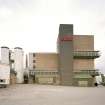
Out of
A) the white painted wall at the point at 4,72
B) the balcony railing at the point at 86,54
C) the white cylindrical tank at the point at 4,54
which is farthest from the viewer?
the white cylindrical tank at the point at 4,54

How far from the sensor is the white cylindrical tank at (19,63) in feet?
314

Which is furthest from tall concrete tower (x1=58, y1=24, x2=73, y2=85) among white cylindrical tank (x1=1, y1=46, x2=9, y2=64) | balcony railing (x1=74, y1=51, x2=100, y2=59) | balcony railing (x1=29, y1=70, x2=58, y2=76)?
white cylindrical tank (x1=1, y1=46, x2=9, y2=64)

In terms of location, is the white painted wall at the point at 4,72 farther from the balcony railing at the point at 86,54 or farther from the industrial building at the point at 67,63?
the balcony railing at the point at 86,54

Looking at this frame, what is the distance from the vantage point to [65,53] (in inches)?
3460

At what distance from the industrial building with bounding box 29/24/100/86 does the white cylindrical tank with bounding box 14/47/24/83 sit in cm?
329

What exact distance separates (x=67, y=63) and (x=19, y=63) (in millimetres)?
18866

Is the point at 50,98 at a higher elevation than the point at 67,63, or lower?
lower

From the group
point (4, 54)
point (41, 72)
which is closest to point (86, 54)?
point (41, 72)

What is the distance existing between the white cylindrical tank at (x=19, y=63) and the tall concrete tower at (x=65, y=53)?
630 inches

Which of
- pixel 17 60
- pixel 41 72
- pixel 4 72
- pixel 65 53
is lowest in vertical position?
pixel 41 72

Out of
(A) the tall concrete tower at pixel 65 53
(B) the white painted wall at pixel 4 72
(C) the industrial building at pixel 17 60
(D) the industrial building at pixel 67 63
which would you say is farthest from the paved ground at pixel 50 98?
(C) the industrial building at pixel 17 60

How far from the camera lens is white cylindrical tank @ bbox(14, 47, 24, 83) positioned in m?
95.6

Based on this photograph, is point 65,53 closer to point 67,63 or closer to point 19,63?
point 67,63

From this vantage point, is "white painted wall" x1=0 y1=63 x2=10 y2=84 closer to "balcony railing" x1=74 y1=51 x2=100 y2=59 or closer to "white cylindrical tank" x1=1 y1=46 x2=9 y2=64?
"white cylindrical tank" x1=1 y1=46 x2=9 y2=64
